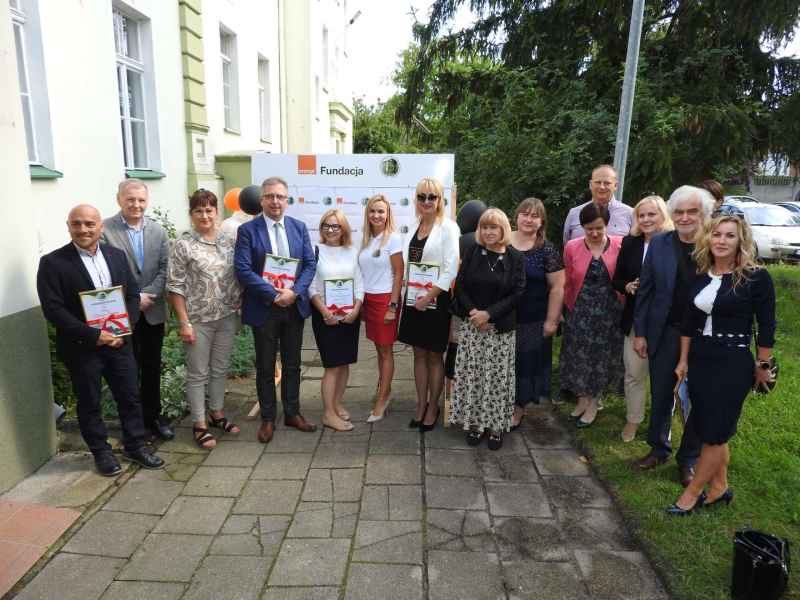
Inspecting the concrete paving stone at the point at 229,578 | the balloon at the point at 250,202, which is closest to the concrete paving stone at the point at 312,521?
the concrete paving stone at the point at 229,578

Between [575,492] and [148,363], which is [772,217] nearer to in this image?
[575,492]

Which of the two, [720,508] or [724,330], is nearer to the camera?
[724,330]

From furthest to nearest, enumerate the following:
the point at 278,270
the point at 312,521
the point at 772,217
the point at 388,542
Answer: the point at 772,217
the point at 278,270
the point at 312,521
the point at 388,542

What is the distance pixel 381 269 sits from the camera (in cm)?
430

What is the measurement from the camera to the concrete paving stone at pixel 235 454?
13.1 feet

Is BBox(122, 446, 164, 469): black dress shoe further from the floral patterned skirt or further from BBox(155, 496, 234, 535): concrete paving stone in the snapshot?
the floral patterned skirt

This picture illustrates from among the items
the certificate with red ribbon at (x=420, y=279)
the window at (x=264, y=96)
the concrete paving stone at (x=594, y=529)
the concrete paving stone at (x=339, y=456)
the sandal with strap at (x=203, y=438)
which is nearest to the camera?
the concrete paving stone at (x=594, y=529)

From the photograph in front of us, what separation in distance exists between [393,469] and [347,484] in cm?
35

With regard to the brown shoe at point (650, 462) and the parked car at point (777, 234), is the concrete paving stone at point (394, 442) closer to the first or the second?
the brown shoe at point (650, 462)

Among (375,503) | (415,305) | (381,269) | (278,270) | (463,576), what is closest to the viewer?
(463,576)

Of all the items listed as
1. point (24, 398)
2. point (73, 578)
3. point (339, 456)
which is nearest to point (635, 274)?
point (339, 456)

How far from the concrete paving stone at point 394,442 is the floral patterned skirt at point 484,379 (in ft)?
1.30

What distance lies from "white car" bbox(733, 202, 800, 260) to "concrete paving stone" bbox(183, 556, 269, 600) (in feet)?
45.3

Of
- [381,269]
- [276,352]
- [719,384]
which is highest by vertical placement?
[381,269]
